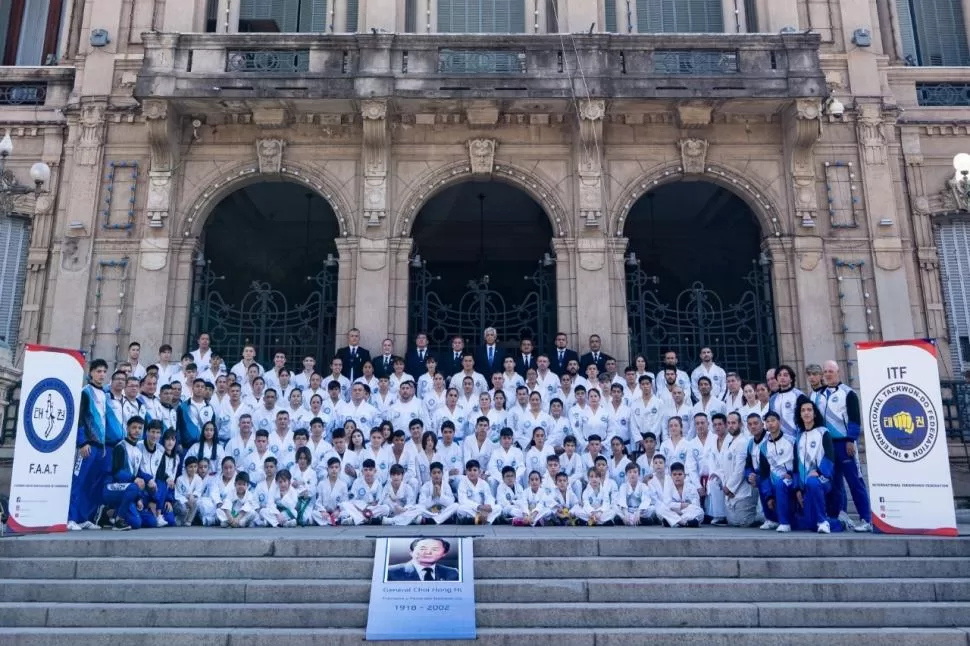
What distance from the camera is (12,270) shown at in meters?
16.1

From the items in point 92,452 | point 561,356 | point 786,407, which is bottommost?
point 92,452

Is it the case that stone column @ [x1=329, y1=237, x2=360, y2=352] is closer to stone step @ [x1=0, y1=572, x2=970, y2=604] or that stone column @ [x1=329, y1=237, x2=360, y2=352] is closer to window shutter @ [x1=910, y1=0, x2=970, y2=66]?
stone step @ [x1=0, y1=572, x2=970, y2=604]

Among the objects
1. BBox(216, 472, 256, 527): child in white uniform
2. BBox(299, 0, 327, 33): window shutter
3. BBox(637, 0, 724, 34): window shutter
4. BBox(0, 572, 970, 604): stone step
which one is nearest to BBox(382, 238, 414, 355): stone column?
BBox(216, 472, 256, 527): child in white uniform

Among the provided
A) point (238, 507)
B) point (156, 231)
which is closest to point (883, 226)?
point (238, 507)

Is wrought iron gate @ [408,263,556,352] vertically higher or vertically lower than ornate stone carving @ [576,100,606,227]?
lower

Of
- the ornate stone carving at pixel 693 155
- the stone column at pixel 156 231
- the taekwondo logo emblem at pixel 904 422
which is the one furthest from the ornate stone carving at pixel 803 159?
the stone column at pixel 156 231

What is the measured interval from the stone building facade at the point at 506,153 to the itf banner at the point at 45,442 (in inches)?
193

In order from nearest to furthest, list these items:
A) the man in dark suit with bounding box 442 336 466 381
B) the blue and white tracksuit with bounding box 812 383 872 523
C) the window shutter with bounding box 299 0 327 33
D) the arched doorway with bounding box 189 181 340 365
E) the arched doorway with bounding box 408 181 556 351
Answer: the blue and white tracksuit with bounding box 812 383 872 523 < the man in dark suit with bounding box 442 336 466 381 < the window shutter with bounding box 299 0 327 33 < the arched doorway with bounding box 189 181 340 365 < the arched doorway with bounding box 408 181 556 351

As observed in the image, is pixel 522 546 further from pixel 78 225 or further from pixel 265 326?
pixel 78 225

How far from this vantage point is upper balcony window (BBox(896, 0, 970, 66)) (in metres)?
17.8

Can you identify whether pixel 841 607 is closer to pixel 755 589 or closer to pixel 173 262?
pixel 755 589

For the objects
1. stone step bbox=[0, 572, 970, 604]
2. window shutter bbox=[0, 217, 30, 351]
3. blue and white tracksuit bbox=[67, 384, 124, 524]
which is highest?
window shutter bbox=[0, 217, 30, 351]

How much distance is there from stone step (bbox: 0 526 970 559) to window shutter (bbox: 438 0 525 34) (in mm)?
11841

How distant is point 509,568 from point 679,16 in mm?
13406
